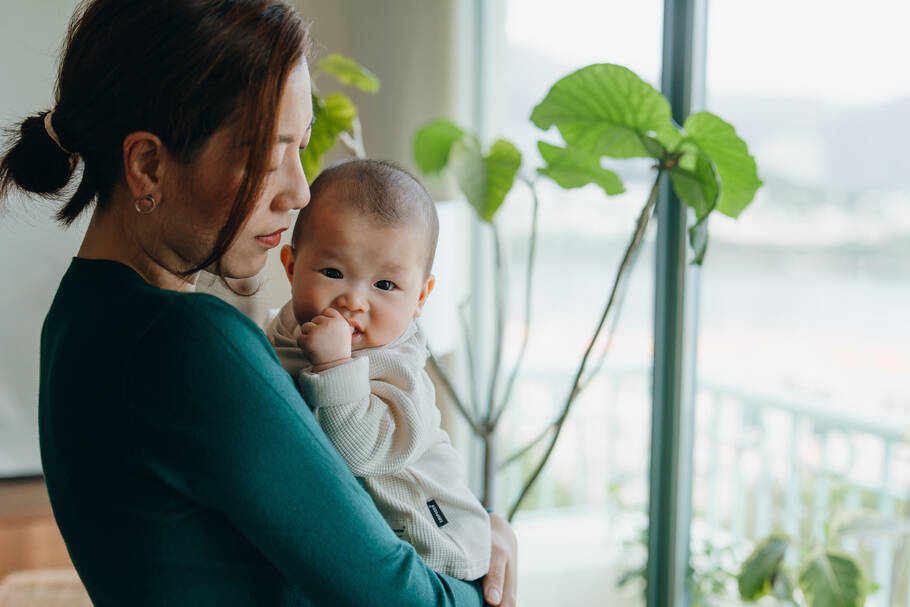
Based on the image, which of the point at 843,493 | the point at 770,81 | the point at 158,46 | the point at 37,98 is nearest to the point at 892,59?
the point at 770,81

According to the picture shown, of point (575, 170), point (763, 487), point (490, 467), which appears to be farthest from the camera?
point (763, 487)

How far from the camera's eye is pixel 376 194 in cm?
101

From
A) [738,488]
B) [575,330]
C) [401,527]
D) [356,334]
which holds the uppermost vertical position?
[356,334]

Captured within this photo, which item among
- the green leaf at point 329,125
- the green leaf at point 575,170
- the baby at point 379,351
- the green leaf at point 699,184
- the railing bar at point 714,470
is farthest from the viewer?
the railing bar at point 714,470

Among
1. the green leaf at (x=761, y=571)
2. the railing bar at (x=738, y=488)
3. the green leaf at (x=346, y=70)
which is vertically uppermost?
the green leaf at (x=346, y=70)

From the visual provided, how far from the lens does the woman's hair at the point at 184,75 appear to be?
68 cm

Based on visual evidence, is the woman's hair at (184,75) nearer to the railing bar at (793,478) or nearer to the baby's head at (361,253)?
the baby's head at (361,253)

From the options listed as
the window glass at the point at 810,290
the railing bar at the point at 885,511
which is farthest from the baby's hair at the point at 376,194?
the railing bar at the point at 885,511

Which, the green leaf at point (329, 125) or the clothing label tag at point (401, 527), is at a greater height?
the green leaf at point (329, 125)

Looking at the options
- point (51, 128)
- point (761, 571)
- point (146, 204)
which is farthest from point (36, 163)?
point (761, 571)

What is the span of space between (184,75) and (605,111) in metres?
0.88

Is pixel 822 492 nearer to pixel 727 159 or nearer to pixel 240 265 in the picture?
pixel 727 159

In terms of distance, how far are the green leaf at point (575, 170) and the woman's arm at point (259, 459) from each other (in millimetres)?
923

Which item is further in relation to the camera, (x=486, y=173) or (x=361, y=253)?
(x=486, y=173)
